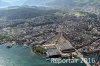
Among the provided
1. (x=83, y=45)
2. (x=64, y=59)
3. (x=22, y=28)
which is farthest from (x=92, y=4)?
(x=64, y=59)

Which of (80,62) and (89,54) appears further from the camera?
(89,54)

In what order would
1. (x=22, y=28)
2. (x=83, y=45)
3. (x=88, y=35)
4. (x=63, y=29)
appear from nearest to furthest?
1. (x=83, y=45)
2. (x=88, y=35)
3. (x=63, y=29)
4. (x=22, y=28)

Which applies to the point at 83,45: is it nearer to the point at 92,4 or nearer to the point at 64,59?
the point at 64,59

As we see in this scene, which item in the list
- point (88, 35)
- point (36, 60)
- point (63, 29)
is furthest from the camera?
point (63, 29)

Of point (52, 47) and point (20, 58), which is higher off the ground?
point (52, 47)

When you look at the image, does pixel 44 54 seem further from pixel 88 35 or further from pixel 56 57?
pixel 88 35

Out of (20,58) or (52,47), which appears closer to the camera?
(20,58)
